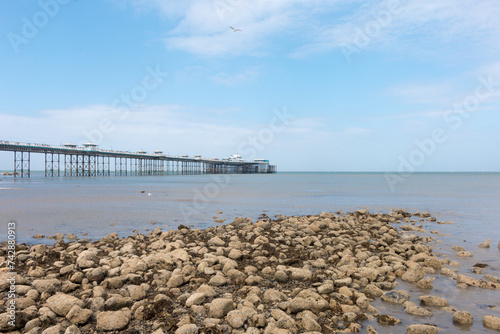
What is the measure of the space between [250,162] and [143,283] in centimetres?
17690

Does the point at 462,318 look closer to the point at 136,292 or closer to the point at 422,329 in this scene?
the point at 422,329

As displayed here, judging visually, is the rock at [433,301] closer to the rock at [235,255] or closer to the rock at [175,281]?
the rock at [235,255]

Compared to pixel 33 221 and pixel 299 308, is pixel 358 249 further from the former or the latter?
pixel 33 221

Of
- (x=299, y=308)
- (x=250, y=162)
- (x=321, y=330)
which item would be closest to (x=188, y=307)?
(x=299, y=308)

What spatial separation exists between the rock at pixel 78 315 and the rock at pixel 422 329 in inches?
229

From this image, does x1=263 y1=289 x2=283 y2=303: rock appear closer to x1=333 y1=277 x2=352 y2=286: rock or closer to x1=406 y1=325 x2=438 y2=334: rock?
x1=333 y1=277 x2=352 y2=286: rock

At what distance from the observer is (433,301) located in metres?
7.12

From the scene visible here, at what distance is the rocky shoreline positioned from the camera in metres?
5.99

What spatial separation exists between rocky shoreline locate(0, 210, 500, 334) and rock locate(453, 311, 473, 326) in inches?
0.7

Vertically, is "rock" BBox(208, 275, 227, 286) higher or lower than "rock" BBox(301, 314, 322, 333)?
higher

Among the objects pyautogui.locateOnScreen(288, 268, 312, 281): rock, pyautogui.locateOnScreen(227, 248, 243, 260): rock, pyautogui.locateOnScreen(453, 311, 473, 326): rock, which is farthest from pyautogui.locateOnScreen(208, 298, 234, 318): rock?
pyautogui.locateOnScreen(453, 311, 473, 326): rock

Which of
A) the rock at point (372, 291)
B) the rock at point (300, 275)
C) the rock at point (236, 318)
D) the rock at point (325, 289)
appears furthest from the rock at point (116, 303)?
the rock at point (372, 291)

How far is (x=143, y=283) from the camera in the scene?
7570 millimetres

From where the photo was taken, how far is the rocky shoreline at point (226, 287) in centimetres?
599
